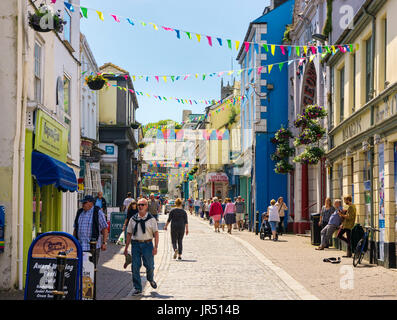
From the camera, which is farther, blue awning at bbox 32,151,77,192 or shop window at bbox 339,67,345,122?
shop window at bbox 339,67,345,122

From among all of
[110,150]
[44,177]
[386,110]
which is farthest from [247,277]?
[110,150]

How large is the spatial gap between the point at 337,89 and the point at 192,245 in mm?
7178

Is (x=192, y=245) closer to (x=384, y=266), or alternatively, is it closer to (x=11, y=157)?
(x=384, y=266)

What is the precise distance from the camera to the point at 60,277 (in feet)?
26.6

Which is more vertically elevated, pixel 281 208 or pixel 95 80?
pixel 95 80

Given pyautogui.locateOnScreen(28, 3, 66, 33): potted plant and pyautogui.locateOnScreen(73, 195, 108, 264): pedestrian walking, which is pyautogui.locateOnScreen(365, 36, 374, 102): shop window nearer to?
pyautogui.locateOnScreen(28, 3, 66, 33): potted plant

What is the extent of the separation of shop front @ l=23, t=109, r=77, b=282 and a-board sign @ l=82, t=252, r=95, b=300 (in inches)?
130

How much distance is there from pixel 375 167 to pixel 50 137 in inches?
317

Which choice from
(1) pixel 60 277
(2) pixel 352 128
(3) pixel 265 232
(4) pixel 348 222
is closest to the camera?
(1) pixel 60 277

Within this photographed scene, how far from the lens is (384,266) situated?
15.4 meters

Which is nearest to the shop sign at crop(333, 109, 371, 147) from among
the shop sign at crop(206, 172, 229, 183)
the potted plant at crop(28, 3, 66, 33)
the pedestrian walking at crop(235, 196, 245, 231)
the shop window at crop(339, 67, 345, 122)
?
the shop window at crop(339, 67, 345, 122)

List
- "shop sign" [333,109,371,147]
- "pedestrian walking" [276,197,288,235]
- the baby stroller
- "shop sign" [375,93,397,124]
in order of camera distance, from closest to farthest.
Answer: "shop sign" [375,93,397,124]
"shop sign" [333,109,371,147]
the baby stroller
"pedestrian walking" [276,197,288,235]

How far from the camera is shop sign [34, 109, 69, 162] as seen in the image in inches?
519

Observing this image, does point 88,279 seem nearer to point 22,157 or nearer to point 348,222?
point 22,157
